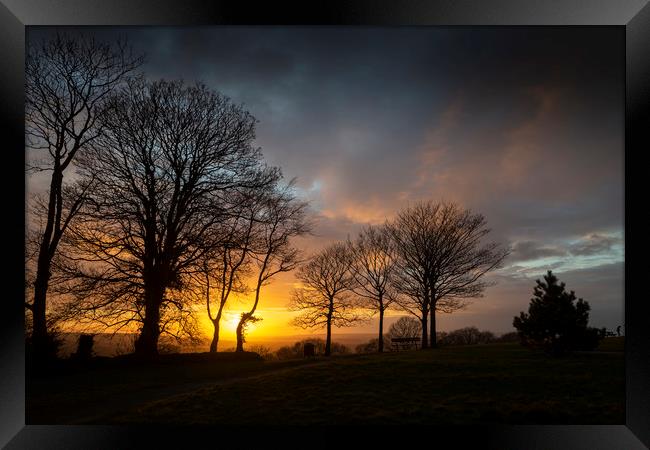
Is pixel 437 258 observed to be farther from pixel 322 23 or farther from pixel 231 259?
pixel 322 23

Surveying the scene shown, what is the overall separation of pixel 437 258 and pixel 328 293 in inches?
160

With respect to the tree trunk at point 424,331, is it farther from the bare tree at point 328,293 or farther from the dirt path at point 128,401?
the dirt path at point 128,401

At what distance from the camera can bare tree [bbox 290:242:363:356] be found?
44.1ft

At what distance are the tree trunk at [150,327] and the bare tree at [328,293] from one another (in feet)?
12.8

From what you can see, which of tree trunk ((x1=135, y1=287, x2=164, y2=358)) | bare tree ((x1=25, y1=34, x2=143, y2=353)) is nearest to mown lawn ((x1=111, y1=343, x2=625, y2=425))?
tree trunk ((x1=135, y1=287, x2=164, y2=358))

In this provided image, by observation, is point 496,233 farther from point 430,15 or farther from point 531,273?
point 430,15

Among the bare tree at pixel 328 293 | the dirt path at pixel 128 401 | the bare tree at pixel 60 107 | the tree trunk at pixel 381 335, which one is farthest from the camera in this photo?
the tree trunk at pixel 381 335

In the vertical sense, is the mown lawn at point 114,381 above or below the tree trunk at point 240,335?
below

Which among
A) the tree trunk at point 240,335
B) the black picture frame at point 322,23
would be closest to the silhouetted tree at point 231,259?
the tree trunk at point 240,335

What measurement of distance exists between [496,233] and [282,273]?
5424mm

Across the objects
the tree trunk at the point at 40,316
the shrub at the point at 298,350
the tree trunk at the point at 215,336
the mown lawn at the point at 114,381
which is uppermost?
the tree trunk at the point at 40,316

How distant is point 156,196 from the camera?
10719 mm

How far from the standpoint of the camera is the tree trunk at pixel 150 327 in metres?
10.6

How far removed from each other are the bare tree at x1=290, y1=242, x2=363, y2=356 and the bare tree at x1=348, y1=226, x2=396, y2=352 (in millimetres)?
316
